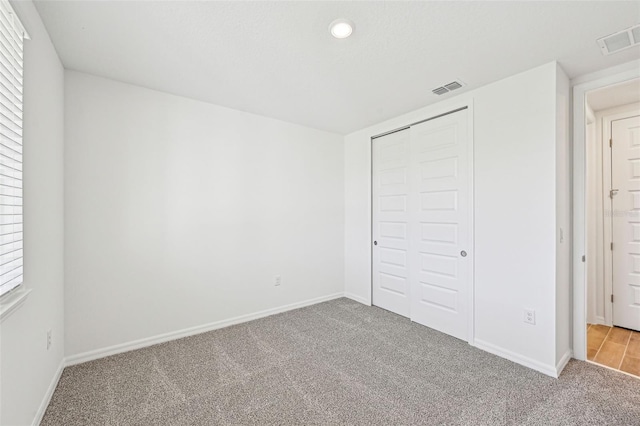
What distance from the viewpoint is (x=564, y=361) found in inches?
93.4

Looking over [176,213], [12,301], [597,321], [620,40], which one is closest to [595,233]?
[597,321]

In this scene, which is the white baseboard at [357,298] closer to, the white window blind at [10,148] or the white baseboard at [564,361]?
the white baseboard at [564,361]

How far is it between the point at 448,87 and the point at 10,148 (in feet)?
10.7

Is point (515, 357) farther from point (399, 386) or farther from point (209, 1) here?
point (209, 1)

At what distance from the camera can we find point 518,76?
7.95ft

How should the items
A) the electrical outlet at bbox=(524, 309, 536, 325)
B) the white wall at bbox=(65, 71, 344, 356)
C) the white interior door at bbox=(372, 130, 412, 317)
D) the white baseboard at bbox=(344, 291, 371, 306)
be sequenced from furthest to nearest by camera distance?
the white baseboard at bbox=(344, 291, 371, 306)
the white interior door at bbox=(372, 130, 412, 317)
the white wall at bbox=(65, 71, 344, 356)
the electrical outlet at bbox=(524, 309, 536, 325)

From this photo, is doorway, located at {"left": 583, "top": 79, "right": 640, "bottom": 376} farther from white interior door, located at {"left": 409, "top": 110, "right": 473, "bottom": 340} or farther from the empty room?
white interior door, located at {"left": 409, "top": 110, "right": 473, "bottom": 340}

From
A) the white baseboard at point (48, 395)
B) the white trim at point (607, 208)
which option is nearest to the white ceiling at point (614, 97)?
the white trim at point (607, 208)

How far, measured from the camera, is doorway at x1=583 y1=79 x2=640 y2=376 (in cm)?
300

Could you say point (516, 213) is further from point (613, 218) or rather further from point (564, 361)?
point (613, 218)

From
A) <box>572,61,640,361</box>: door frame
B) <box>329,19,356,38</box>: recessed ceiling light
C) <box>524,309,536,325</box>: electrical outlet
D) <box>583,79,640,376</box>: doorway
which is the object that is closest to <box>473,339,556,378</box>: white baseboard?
<box>524,309,536,325</box>: electrical outlet

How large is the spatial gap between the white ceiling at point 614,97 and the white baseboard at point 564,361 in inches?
96.8

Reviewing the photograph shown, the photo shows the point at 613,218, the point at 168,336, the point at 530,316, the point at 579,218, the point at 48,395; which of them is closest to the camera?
the point at 48,395

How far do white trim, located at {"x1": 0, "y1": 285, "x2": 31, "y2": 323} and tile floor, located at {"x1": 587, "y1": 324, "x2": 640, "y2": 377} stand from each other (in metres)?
4.19
